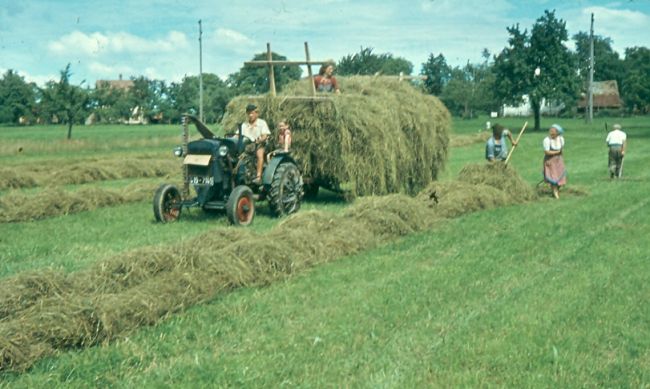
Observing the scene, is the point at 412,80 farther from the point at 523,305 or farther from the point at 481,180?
the point at 523,305

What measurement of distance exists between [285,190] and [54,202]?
14.3 feet

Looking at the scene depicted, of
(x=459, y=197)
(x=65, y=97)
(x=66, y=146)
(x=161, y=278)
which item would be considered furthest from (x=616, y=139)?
(x=65, y=97)

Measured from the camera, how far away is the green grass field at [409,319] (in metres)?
6.04

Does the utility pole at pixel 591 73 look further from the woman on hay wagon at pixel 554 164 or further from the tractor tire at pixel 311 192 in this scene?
the tractor tire at pixel 311 192

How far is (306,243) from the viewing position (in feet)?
34.1

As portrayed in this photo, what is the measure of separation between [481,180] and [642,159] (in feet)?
61.5

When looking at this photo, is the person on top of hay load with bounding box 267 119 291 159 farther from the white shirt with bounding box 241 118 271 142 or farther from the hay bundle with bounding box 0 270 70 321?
the hay bundle with bounding box 0 270 70 321

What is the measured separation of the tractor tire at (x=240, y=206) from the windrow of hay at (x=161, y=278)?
75.6 inches

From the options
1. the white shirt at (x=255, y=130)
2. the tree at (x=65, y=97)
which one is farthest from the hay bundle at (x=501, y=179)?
the tree at (x=65, y=97)

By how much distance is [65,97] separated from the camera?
184 ft

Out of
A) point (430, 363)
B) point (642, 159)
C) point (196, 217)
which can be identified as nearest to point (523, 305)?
point (430, 363)

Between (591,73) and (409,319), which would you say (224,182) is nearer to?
(409,319)

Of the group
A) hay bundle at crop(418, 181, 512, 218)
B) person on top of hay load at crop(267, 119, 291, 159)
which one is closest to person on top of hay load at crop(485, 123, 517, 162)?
hay bundle at crop(418, 181, 512, 218)

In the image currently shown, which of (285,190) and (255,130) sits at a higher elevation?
(255,130)
